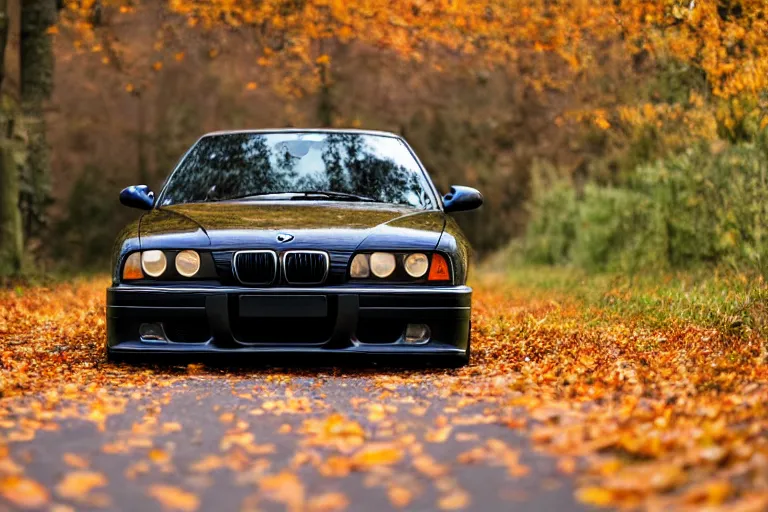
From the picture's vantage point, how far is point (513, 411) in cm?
556

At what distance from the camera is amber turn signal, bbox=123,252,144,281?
23.2 feet

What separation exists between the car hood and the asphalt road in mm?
893

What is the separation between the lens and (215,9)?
61.1 feet

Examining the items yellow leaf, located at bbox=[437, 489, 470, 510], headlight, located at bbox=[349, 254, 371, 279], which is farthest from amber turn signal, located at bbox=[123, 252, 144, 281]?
yellow leaf, located at bbox=[437, 489, 470, 510]

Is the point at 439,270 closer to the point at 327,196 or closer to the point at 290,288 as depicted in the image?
the point at 290,288

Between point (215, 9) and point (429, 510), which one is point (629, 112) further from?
point (429, 510)

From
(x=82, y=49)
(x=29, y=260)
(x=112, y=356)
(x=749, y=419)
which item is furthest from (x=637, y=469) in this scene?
(x=82, y=49)

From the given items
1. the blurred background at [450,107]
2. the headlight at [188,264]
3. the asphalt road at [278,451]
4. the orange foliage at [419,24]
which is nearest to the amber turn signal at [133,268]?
the headlight at [188,264]

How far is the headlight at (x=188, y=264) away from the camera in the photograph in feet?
22.9

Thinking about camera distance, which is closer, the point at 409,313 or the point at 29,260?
the point at 409,313

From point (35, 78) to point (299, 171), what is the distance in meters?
9.80

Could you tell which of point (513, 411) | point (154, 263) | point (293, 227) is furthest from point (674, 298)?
point (513, 411)

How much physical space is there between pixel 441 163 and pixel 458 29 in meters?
3.73

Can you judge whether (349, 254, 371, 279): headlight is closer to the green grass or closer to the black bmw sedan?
the black bmw sedan
